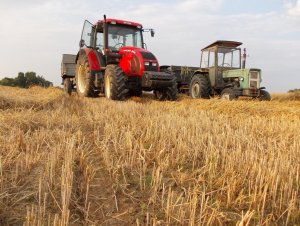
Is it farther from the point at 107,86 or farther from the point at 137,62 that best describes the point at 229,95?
the point at 107,86

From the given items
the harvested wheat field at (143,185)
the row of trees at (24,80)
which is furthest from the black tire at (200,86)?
the row of trees at (24,80)

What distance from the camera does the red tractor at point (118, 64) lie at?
986cm

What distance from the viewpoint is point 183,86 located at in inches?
596

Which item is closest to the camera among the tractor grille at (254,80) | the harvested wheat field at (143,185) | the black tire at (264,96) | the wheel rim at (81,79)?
the harvested wheat field at (143,185)

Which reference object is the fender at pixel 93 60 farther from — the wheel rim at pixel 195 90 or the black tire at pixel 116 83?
the wheel rim at pixel 195 90

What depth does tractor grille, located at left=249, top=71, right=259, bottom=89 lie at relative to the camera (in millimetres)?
12477

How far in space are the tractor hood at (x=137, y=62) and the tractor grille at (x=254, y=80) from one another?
385cm

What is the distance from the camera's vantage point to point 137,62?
10.1 m

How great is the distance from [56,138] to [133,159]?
1.29 metres

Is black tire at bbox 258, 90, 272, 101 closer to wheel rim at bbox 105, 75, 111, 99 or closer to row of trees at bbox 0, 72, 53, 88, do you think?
wheel rim at bbox 105, 75, 111, 99

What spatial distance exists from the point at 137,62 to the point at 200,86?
3.81 metres

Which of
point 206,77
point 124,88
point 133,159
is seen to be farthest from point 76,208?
point 206,77

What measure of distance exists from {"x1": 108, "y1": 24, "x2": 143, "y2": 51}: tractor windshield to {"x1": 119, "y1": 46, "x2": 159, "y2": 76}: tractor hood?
2.17 feet

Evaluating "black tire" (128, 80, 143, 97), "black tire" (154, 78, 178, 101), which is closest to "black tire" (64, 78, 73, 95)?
"black tire" (128, 80, 143, 97)
